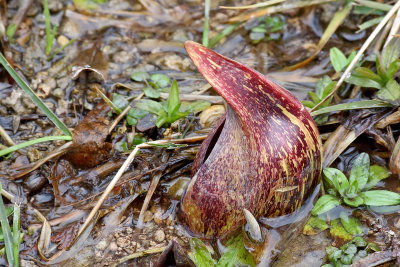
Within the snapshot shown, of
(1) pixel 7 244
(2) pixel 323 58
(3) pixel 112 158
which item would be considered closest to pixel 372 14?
(2) pixel 323 58

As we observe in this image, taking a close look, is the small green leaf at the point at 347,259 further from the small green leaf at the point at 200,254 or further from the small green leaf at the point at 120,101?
the small green leaf at the point at 120,101

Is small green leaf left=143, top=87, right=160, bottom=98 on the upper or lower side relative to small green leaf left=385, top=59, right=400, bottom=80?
lower

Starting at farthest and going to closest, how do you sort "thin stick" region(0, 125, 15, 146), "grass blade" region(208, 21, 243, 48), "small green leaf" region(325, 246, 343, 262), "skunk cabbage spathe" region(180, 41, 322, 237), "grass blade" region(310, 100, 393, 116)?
1. "grass blade" region(208, 21, 243, 48)
2. "thin stick" region(0, 125, 15, 146)
3. "grass blade" region(310, 100, 393, 116)
4. "small green leaf" region(325, 246, 343, 262)
5. "skunk cabbage spathe" region(180, 41, 322, 237)

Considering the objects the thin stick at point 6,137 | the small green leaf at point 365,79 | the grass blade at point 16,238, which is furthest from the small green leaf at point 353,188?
the thin stick at point 6,137

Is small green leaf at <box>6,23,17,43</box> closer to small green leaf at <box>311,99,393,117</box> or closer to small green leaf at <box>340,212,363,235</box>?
small green leaf at <box>311,99,393,117</box>

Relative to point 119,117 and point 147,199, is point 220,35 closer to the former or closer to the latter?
point 119,117

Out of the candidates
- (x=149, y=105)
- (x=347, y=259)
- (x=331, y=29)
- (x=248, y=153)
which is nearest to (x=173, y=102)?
(x=149, y=105)

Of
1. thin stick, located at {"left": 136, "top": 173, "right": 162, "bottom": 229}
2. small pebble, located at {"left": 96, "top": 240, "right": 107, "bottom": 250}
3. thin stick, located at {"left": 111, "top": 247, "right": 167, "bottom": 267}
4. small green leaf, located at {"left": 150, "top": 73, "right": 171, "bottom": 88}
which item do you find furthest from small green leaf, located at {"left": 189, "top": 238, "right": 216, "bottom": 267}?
small green leaf, located at {"left": 150, "top": 73, "right": 171, "bottom": 88}
